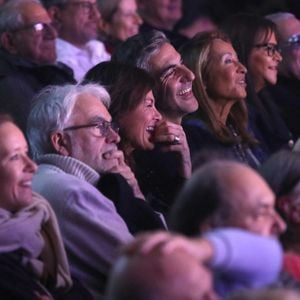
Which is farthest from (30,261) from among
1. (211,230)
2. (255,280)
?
(255,280)

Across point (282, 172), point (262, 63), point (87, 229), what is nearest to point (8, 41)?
point (262, 63)

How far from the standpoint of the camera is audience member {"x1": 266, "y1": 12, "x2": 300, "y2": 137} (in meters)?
7.95

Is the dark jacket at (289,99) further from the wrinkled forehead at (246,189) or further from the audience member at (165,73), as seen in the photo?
the wrinkled forehead at (246,189)

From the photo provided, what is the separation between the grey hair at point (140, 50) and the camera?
6.38 metres

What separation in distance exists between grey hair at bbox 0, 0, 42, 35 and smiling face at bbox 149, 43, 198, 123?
1267 mm

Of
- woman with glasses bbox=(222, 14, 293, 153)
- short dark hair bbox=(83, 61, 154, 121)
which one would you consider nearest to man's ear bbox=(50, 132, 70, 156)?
short dark hair bbox=(83, 61, 154, 121)

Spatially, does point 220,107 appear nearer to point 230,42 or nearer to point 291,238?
point 230,42

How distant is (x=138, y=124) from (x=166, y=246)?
116 inches

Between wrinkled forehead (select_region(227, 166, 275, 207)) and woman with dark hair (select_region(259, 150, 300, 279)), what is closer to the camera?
wrinkled forehead (select_region(227, 166, 275, 207))

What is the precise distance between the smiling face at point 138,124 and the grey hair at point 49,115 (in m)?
0.33

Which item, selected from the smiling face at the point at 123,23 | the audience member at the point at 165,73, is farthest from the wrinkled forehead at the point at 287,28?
the audience member at the point at 165,73

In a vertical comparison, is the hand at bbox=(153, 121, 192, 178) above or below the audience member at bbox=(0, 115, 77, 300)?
below

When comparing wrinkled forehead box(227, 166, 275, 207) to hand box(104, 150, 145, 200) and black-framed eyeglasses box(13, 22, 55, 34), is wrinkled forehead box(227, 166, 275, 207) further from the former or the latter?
black-framed eyeglasses box(13, 22, 55, 34)

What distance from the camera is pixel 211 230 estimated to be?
347 cm
